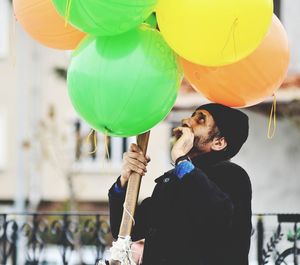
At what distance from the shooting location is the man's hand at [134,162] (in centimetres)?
318

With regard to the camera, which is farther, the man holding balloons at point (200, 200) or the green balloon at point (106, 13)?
the man holding balloons at point (200, 200)

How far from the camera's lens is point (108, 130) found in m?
3.11

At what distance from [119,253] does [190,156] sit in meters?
0.51

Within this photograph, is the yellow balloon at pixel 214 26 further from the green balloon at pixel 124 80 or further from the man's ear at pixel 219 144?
the man's ear at pixel 219 144

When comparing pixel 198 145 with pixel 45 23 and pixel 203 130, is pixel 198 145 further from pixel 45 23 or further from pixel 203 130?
pixel 45 23

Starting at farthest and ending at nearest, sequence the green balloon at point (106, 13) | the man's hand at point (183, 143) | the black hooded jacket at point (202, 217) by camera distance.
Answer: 1. the man's hand at point (183, 143)
2. the black hooded jacket at point (202, 217)
3. the green balloon at point (106, 13)

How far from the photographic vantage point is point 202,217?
2.96 metres

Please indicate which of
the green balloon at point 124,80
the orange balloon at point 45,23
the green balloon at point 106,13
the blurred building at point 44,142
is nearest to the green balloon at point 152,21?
the green balloon at point 124,80

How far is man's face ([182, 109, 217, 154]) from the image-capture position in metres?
3.19

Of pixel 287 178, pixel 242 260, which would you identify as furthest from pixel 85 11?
pixel 287 178

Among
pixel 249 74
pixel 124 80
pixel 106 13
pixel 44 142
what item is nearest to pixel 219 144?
pixel 249 74

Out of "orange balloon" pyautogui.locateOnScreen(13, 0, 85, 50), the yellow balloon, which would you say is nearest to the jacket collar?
the yellow balloon

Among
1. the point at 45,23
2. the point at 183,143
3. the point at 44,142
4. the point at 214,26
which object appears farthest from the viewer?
the point at 44,142

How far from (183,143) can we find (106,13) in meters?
0.62
